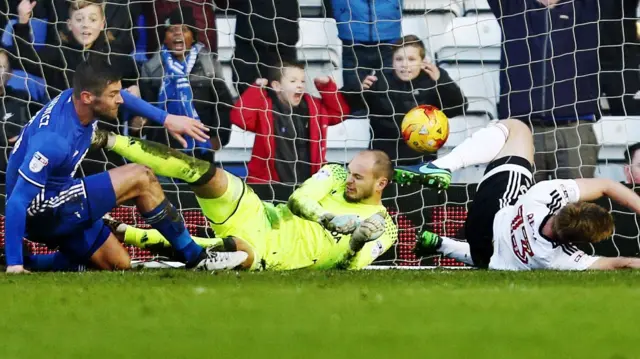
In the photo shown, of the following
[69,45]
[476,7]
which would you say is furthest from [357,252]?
[69,45]

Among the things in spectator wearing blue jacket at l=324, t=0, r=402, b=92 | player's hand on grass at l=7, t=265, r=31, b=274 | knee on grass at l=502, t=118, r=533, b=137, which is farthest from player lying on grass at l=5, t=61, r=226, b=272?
spectator wearing blue jacket at l=324, t=0, r=402, b=92

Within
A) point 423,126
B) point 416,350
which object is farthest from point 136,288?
point 423,126

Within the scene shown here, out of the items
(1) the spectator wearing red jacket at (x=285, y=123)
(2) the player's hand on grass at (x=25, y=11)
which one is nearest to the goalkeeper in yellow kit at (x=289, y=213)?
(1) the spectator wearing red jacket at (x=285, y=123)

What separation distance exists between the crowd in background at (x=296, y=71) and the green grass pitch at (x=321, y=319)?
3404 mm

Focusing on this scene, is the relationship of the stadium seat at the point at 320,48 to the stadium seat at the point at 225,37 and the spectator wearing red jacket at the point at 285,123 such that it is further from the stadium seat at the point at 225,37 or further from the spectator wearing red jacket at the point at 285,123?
the stadium seat at the point at 225,37

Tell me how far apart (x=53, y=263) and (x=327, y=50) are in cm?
289

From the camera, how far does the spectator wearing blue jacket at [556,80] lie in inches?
312

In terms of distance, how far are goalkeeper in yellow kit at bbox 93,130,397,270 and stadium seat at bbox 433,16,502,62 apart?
2.06m

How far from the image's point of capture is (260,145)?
26.2ft

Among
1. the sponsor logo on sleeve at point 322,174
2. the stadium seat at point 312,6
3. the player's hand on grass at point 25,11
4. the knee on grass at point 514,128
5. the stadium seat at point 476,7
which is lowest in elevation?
the sponsor logo on sleeve at point 322,174

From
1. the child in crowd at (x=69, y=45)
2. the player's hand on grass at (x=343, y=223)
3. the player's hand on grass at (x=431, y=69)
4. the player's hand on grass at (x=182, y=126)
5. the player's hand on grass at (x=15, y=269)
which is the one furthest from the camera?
the player's hand on grass at (x=431, y=69)

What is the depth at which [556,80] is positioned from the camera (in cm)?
801

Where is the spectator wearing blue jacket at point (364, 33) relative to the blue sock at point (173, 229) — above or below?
above

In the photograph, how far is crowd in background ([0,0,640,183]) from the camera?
789cm
